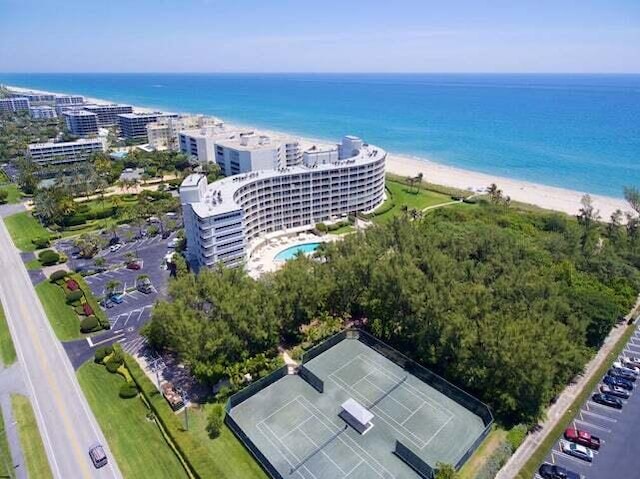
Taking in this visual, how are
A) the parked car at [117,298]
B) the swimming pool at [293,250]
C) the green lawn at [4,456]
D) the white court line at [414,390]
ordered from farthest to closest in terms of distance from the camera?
the swimming pool at [293,250] < the parked car at [117,298] < the white court line at [414,390] < the green lawn at [4,456]

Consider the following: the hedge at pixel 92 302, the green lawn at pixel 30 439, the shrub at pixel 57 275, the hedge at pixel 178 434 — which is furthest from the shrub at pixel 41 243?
the hedge at pixel 178 434

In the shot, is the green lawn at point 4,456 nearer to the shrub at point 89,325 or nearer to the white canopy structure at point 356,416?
the shrub at point 89,325

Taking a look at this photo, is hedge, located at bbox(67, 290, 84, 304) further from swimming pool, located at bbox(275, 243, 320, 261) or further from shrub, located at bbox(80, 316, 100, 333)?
swimming pool, located at bbox(275, 243, 320, 261)

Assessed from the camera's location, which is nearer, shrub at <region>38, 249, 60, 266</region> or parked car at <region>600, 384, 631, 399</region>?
parked car at <region>600, 384, 631, 399</region>

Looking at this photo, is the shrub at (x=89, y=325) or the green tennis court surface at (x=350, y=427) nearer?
the green tennis court surface at (x=350, y=427)

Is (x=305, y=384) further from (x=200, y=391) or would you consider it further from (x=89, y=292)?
(x=89, y=292)

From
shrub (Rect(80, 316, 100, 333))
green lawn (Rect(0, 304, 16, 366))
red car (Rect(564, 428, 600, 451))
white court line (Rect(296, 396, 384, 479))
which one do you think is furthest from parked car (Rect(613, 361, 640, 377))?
green lawn (Rect(0, 304, 16, 366))

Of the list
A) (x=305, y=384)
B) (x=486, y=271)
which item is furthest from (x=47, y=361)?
(x=486, y=271)
